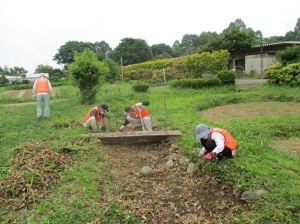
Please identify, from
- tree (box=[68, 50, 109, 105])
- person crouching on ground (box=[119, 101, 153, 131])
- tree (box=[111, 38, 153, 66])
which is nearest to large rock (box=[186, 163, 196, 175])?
person crouching on ground (box=[119, 101, 153, 131])

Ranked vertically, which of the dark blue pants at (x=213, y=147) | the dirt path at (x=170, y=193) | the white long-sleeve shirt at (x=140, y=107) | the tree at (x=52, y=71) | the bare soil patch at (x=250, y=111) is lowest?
the dirt path at (x=170, y=193)

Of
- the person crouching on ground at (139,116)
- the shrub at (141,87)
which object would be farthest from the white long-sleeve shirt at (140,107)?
the shrub at (141,87)

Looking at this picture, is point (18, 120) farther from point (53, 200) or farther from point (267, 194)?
point (267, 194)

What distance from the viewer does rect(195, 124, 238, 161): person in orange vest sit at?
4.74m

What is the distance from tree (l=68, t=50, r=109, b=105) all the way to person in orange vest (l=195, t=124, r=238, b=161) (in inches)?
362

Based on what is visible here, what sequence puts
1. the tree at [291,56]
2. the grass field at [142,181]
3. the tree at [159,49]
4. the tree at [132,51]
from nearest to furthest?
the grass field at [142,181] → the tree at [291,56] → the tree at [132,51] → the tree at [159,49]

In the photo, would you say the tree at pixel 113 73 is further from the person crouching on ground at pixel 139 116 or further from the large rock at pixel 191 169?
the large rock at pixel 191 169

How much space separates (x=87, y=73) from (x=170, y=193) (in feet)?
31.4

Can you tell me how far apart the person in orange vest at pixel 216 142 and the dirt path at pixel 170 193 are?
43 centimetres

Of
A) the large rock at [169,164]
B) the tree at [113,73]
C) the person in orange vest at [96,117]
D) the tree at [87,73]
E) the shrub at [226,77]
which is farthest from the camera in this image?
the tree at [113,73]

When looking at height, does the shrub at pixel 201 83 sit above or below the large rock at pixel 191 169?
above

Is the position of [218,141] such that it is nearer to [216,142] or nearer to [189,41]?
[216,142]

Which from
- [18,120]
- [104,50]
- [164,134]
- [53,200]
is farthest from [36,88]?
[104,50]

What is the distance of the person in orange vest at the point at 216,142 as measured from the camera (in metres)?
4.74
